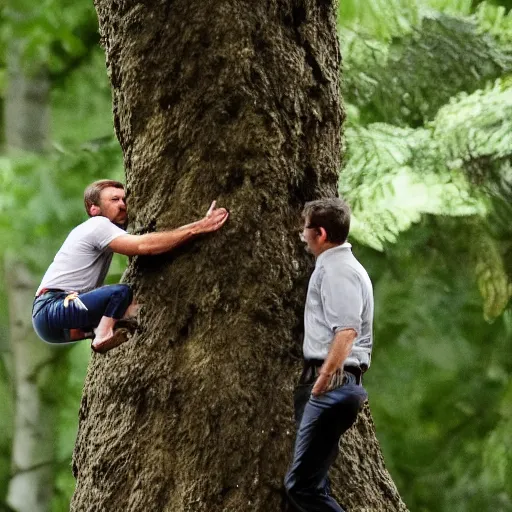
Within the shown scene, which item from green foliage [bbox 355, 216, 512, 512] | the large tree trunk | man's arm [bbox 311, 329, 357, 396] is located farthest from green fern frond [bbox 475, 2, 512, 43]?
man's arm [bbox 311, 329, 357, 396]

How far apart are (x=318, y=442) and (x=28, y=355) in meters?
7.08

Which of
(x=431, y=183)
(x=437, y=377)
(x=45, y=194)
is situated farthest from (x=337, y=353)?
(x=437, y=377)

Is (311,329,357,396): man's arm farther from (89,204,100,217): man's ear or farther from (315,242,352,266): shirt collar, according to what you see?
(89,204,100,217): man's ear

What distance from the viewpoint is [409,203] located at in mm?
5805

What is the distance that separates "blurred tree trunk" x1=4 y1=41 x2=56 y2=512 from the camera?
9.73 meters

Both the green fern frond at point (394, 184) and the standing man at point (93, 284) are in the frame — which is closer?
the standing man at point (93, 284)

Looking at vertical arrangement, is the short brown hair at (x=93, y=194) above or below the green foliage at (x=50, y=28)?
below

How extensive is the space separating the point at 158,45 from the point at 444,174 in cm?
293

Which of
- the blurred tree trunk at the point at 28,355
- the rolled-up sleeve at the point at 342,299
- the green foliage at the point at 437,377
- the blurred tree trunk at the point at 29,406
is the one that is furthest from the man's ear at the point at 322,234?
the blurred tree trunk at the point at 29,406

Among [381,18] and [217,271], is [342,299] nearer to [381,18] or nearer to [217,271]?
[217,271]

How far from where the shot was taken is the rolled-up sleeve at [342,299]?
310 centimetres

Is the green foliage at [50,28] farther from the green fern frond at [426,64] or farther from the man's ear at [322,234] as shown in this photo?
the man's ear at [322,234]

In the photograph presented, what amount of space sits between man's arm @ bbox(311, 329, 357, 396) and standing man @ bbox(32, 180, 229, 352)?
0.62m

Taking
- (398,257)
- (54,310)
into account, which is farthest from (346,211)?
(398,257)
